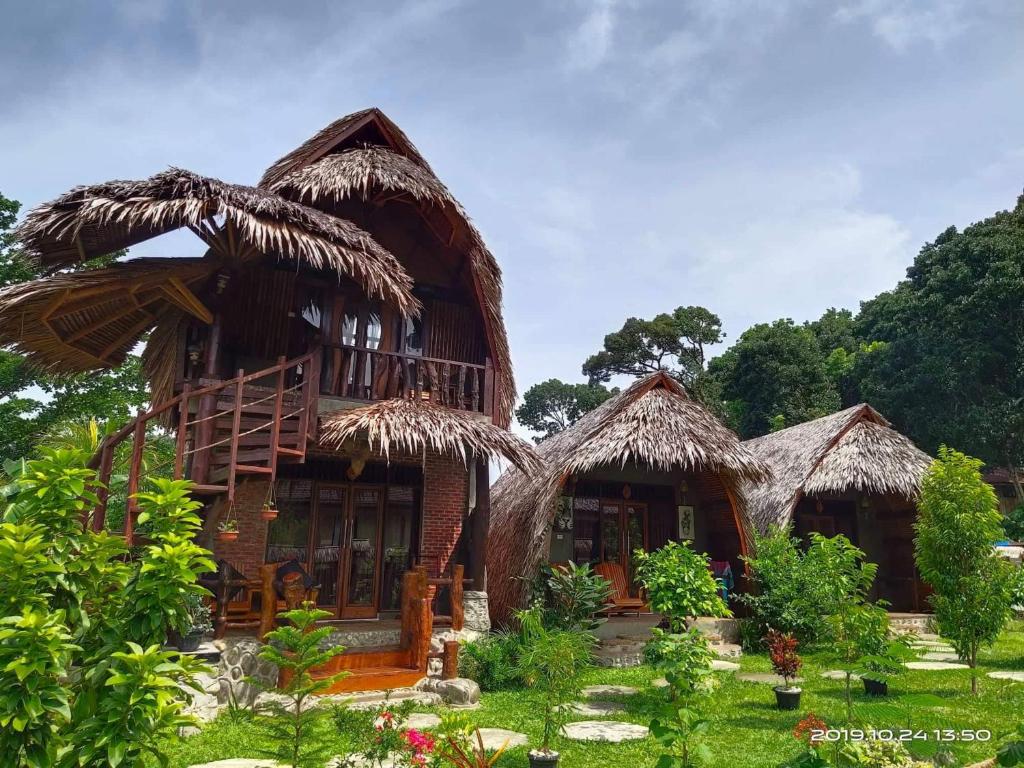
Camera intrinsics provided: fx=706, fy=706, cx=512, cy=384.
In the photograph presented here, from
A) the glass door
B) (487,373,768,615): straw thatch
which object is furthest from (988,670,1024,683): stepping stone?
the glass door

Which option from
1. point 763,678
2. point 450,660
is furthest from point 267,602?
point 763,678

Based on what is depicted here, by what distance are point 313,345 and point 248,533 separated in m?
2.53

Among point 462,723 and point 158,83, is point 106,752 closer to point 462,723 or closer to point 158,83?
point 462,723

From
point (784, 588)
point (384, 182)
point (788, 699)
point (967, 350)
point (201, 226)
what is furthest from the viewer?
point (967, 350)

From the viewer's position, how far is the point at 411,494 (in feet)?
32.7

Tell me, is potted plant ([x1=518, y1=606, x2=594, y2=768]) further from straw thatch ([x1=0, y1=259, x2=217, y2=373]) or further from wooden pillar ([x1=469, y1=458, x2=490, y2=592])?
straw thatch ([x1=0, y1=259, x2=217, y2=373])

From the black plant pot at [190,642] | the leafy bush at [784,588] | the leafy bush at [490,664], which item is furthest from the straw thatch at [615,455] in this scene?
the black plant pot at [190,642]

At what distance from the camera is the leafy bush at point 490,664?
25.7ft

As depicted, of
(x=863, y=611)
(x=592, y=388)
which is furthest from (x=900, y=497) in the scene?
(x=592, y=388)

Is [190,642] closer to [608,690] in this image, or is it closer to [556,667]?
[556,667]

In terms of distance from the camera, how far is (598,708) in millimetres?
6887

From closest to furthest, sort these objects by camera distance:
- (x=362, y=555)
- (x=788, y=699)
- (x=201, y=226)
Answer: (x=788, y=699), (x=201, y=226), (x=362, y=555)

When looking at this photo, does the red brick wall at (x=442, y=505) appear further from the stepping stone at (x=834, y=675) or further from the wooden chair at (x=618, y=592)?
the stepping stone at (x=834, y=675)

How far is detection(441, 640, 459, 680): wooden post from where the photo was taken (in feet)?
24.5
